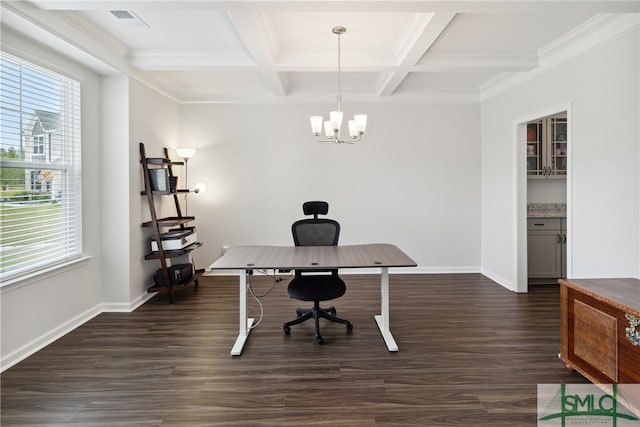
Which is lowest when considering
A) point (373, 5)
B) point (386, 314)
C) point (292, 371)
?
point (292, 371)

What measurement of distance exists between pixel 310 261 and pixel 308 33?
2030 mm

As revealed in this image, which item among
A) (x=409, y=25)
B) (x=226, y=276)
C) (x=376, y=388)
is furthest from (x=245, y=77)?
(x=376, y=388)

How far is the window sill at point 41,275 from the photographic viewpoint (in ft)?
8.86

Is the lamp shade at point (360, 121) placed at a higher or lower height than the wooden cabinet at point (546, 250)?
higher

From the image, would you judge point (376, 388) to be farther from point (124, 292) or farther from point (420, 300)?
point (124, 292)

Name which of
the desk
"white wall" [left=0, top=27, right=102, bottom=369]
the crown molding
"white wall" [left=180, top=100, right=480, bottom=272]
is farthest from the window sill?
the crown molding

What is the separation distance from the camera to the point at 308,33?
3391 mm

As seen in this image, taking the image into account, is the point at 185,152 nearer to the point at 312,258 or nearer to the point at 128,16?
the point at 128,16

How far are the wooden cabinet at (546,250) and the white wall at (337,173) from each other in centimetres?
90

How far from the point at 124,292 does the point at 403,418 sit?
311cm

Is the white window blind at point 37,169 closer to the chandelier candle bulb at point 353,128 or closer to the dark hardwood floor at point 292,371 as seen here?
the dark hardwood floor at point 292,371

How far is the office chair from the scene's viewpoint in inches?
123

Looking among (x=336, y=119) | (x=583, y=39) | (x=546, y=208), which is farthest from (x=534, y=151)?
(x=336, y=119)

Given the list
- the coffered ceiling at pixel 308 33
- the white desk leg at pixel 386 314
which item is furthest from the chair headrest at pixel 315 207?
the coffered ceiling at pixel 308 33
